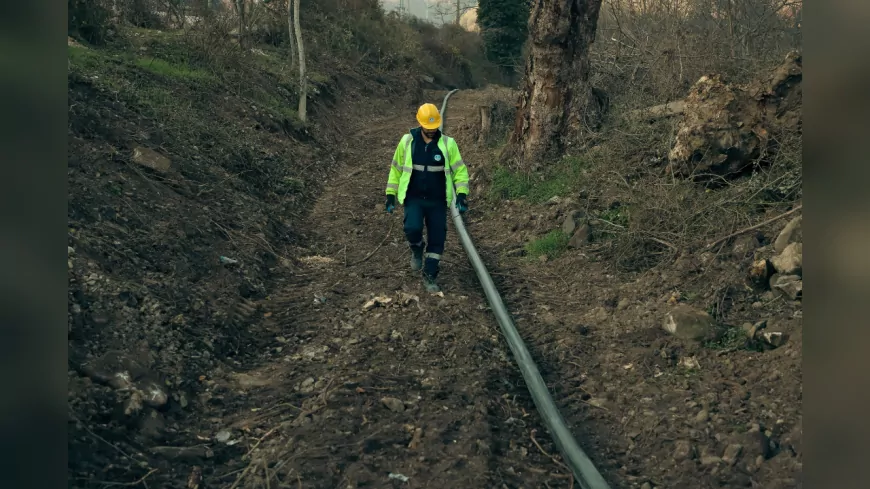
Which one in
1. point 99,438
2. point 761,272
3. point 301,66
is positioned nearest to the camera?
point 99,438

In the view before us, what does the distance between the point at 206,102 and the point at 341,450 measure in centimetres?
1059

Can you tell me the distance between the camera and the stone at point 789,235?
663 centimetres

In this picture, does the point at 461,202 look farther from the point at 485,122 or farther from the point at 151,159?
the point at 485,122

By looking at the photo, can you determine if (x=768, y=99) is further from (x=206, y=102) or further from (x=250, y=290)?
(x=206, y=102)

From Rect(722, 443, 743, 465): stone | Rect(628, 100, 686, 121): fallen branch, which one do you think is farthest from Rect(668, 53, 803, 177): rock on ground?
Rect(722, 443, 743, 465): stone

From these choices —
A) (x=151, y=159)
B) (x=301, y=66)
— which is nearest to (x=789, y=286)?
(x=151, y=159)

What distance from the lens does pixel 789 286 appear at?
6234 millimetres

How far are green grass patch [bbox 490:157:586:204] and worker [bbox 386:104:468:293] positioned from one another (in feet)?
11.8

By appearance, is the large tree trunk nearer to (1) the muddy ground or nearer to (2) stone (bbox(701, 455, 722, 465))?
(1) the muddy ground

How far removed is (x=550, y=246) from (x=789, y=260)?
11.4 ft

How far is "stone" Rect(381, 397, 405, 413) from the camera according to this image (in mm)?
A: 5172

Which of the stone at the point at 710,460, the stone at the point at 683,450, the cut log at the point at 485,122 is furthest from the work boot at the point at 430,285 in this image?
the cut log at the point at 485,122

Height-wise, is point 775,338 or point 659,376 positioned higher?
point 775,338
